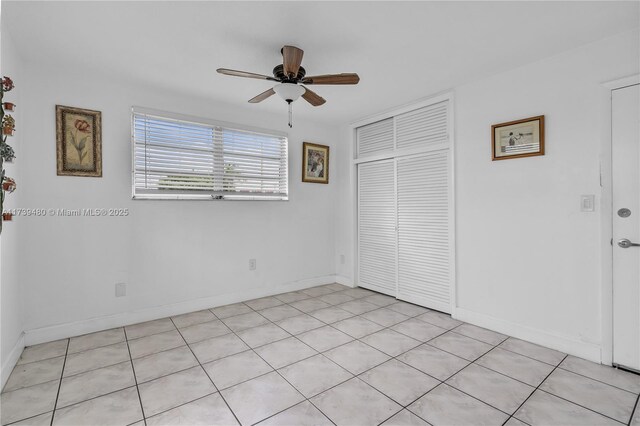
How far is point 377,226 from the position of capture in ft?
14.0

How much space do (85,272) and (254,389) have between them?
209cm

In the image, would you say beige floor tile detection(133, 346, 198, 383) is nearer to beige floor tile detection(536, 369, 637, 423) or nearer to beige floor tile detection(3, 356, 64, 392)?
beige floor tile detection(3, 356, 64, 392)

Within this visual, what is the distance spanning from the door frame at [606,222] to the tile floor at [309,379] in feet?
0.86

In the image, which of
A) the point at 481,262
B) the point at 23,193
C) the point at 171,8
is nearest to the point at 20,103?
the point at 23,193

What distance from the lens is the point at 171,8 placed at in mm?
1972

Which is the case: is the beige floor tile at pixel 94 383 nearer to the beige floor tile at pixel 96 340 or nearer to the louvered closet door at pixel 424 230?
the beige floor tile at pixel 96 340

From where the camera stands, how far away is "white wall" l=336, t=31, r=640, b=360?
236cm

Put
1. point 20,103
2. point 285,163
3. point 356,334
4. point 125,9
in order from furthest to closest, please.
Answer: point 285,163 → point 356,334 → point 20,103 → point 125,9

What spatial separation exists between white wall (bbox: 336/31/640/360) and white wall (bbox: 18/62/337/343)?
228cm

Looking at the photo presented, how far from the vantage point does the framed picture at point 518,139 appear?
2.62 metres

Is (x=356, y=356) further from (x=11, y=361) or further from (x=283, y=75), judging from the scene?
(x=11, y=361)

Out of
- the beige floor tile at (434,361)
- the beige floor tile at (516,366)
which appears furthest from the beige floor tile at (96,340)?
the beige floor tile at (516,366)

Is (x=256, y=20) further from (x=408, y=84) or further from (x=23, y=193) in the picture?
(x=23, y=193)

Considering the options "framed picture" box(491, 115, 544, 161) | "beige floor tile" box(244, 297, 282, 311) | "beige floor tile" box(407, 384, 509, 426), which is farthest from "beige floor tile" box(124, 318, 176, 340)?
"framed picture" box(491, 115, 544, 161)
